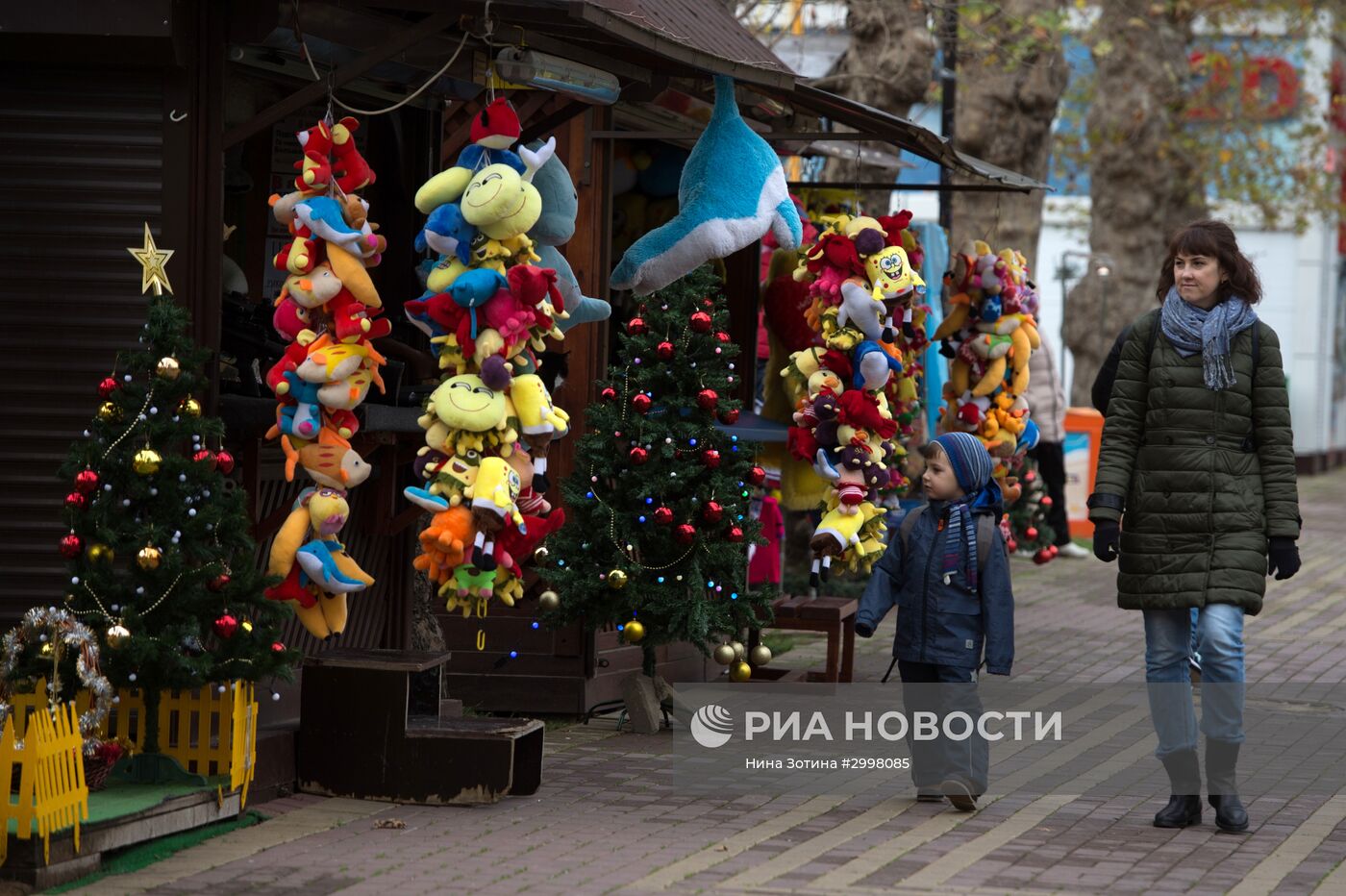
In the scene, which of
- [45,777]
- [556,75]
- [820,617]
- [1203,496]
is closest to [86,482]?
[45,777]

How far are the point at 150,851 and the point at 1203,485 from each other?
12.8ft

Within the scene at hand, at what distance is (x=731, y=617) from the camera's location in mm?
9188

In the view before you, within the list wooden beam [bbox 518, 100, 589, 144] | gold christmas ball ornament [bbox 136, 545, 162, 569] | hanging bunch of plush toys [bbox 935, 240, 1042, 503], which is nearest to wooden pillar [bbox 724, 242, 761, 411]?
hanging bunch of plush toys [bbox 935, 240, 1042, 503]

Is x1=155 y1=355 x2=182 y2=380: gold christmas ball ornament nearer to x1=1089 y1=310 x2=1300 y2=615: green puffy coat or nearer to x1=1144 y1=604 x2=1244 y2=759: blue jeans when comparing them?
x1=1089 y1=310 x2=1300 y2=615: green puffy coat

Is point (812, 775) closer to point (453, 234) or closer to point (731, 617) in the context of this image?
point (731, 617)

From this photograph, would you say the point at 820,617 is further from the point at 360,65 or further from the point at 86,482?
the point at 86,482

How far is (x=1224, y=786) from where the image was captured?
7180 mm

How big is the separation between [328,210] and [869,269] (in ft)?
11.7

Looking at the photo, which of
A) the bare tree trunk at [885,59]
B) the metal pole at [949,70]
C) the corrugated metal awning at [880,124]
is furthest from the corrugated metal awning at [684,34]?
the metal pole at [949,70]

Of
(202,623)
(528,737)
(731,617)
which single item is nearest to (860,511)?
(731,617)

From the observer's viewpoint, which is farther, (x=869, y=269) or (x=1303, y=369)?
(x=1303, y=369)

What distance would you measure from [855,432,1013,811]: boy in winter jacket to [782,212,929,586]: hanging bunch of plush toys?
1960mm

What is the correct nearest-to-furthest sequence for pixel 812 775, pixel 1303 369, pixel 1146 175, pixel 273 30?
pixel 273 30 → pixel 812 775 → pixel 1146 175 → pixel 1303 369

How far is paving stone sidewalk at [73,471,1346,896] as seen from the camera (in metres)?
6.25
